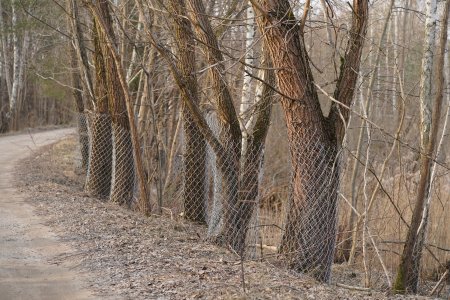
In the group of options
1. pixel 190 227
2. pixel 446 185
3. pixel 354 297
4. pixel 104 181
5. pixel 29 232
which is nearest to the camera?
pixel 354 297

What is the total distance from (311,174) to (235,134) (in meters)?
1.50

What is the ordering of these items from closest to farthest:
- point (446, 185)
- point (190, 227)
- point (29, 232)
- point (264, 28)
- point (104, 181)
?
point (264, 28) → point (29, 232) → point (190, 227) → point (104, 181) → point (446, 185)

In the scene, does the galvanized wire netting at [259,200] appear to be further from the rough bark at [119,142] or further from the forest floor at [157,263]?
the forest floor at [157,263]

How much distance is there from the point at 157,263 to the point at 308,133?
2094 mm

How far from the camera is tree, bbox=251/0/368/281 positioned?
22.5ft

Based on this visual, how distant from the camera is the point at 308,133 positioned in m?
6.96

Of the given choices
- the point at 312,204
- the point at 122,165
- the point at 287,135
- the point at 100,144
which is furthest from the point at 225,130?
the point at 100,144

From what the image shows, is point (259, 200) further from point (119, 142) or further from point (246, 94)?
point (119, 142)

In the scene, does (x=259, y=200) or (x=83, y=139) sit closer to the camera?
(x=259, y=200)

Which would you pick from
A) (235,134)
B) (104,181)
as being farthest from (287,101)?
(104,181)

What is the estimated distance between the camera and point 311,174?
699 centimetres

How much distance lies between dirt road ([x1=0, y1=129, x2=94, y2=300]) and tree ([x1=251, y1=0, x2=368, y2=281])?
2459 millimetres

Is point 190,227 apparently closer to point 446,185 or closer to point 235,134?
point 235,134

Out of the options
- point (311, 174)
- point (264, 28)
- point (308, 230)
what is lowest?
point (308, 230)
